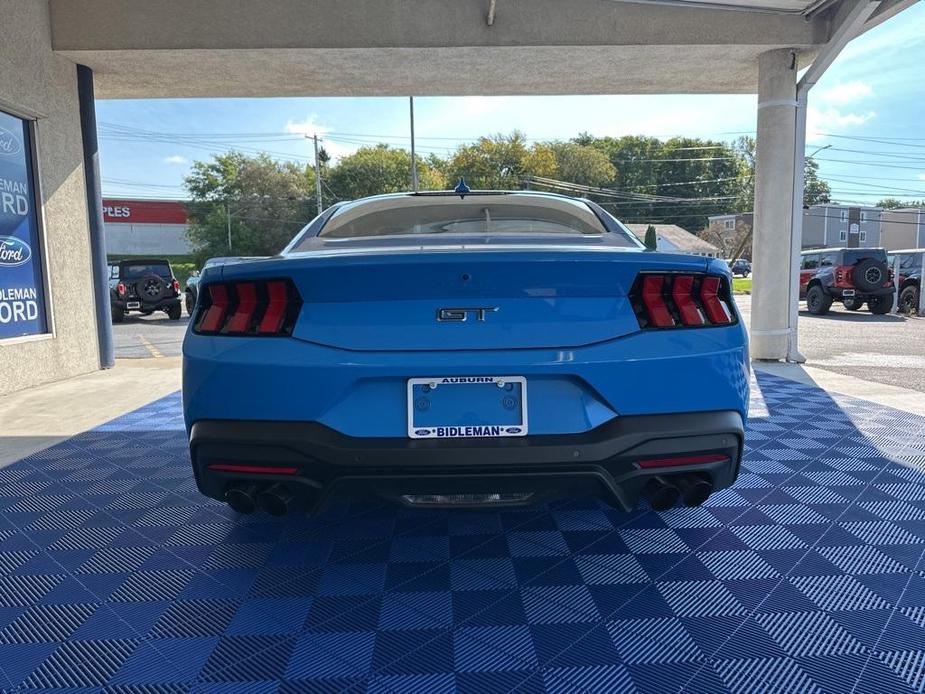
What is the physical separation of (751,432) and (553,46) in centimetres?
469

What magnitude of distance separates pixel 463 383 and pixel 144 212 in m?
59.8

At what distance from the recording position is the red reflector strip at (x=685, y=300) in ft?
6.17

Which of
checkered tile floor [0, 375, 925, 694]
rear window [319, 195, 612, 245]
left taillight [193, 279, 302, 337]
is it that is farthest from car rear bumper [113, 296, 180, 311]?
Answer: left taillight [193, 279, 302, 337]

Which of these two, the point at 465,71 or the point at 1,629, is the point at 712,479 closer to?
the point at 1,629

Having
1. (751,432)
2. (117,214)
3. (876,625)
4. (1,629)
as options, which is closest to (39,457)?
(1,629)

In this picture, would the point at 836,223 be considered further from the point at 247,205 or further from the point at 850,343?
the point at 850,343

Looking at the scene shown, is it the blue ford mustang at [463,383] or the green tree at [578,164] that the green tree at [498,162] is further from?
the blue ford mustang at [463,383]

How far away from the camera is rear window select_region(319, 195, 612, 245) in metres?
2.90

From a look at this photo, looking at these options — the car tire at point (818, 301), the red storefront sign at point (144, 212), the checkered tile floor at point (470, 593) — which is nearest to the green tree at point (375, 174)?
the red storefront sign at point (144, 212)

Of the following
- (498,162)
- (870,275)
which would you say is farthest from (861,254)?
(498,162)

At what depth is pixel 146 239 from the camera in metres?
53.2

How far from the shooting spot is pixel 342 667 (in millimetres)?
1676

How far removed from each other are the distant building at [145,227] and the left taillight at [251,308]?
183ft

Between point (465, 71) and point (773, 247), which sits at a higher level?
point (465, 71)
